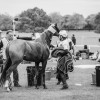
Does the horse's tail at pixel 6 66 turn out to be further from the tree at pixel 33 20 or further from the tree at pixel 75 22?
the tree at pixel 75 22

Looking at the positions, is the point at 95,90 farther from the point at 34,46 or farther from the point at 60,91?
the point at 34,46

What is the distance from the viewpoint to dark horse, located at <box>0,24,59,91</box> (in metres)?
9.56

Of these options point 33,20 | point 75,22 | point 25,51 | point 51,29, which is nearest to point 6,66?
point 25,51

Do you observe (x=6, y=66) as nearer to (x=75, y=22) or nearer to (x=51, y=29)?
(x=51, y=29)

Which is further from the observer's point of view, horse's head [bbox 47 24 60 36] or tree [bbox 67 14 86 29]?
→ tree [bbox 67 14 86 29]

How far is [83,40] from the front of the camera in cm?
6312

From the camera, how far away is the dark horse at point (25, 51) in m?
9.56

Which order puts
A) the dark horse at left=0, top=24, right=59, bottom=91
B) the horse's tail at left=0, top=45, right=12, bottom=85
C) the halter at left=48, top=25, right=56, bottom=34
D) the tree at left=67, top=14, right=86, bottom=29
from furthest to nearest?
the tree at left=67, top=14, right=86, bottom=29, the halter at left=48, top=25, right=56, bottom=34, the horse's tail at left=0, top=45, right=12, bottom=85, the dark horse at left=0, top=24, right=59, bottom=91

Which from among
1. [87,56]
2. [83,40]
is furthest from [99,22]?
[87,56]

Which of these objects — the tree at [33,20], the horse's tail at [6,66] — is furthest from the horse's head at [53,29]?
the tree at [33,20]

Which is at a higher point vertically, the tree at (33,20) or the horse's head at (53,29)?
the tree at (33,20)

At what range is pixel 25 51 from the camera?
9914mm

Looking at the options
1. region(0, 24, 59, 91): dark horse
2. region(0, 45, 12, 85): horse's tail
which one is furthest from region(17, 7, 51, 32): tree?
region(0, 45, 12, 85): horse's tail

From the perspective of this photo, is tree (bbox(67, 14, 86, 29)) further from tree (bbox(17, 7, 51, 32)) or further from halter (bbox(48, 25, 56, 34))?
halter (bbox(48, 25, 56, 34))
